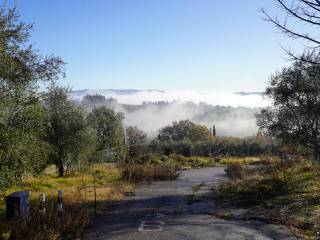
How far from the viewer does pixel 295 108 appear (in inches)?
902

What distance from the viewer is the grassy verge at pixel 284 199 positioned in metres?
14.0

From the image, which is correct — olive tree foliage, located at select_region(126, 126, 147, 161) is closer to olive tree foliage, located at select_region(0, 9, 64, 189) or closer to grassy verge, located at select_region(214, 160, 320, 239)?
grassy verge, located at select_region(214, 160, 320, 239)

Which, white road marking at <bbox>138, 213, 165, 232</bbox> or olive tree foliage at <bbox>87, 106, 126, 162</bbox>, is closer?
white road marking at <bbox>138, 213, 165, 232</bbox>

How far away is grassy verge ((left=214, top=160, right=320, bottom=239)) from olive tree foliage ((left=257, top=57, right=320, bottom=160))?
1.91m

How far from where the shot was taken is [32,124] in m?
14.9

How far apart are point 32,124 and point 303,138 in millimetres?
12969

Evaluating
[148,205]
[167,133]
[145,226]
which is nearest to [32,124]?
[145,226]

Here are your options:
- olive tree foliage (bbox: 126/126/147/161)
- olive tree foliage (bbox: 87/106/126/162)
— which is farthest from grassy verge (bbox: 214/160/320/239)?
olive tree foliage (bbox: 126/126/147/161)

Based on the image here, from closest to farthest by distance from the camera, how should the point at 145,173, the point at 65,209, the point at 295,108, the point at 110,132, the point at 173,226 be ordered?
the point at 173,226 → the point at 65,209 → the point at 295,108 → the point at 145,173 → the point at 110,132

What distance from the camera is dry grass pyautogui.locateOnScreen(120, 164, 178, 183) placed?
34250 millimetres

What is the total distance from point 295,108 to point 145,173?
15418mm

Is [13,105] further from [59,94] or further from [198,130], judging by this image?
[198,130]

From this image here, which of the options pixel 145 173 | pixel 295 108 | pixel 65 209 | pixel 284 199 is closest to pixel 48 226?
pixel 65 209

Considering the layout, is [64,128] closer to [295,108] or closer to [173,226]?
[295,108]
